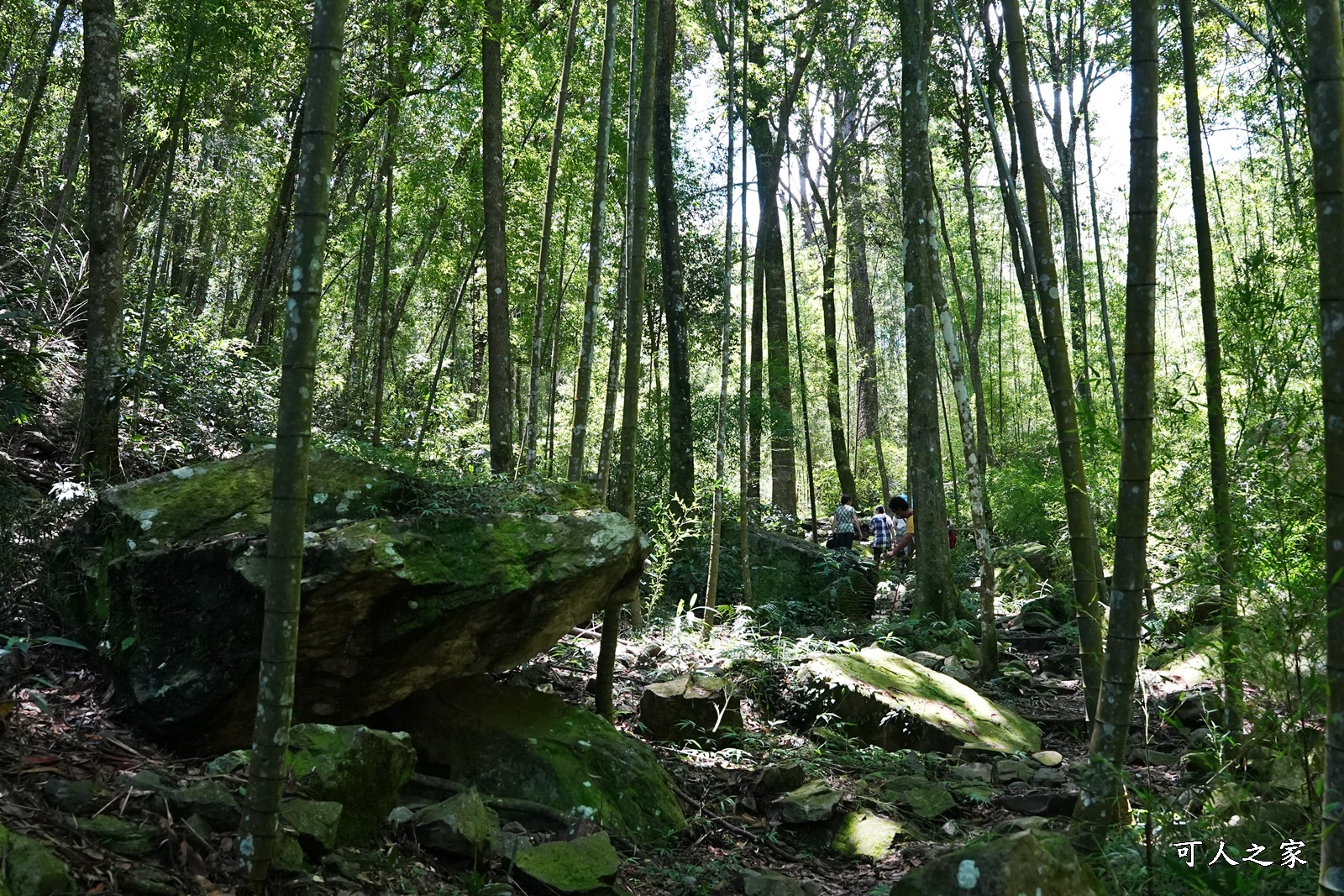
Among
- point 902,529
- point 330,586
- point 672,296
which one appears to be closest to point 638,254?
point 330,586

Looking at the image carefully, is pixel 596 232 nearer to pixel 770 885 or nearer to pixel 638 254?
pixel 638 254

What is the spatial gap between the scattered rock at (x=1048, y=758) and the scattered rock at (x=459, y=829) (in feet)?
12.8

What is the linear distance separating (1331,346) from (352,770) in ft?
12.2

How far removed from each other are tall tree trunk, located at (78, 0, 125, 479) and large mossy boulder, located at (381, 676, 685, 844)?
11.3 ft

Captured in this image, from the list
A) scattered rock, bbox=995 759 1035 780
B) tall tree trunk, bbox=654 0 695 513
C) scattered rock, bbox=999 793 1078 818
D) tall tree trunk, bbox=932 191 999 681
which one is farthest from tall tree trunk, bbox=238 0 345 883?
tall tree trunk, bbox=654 0 695 513

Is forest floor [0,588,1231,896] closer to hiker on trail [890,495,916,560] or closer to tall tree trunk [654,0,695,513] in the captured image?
tall tree trunk [654,0,695,513]

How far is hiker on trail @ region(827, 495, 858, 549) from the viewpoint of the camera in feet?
45.3

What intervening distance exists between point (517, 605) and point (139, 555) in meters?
1.82

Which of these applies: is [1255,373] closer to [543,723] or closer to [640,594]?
[543,723]

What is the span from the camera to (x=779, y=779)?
5398 millimetres

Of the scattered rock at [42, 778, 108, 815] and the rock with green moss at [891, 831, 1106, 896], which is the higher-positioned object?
the scattered rock at [42, 778, 108, 815]

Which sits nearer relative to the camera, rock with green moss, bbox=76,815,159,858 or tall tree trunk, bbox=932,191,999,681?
rock with green moss, bbox=76,815,159,858

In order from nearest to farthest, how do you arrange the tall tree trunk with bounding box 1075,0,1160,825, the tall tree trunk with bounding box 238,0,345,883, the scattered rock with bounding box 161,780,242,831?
1. the tall tree trunk with bounding box 238,0,345,883
2. the scattered rock with bounding box 161,780,242,831
3. the tall tree trunk with bounding box 1075,0,1160,825

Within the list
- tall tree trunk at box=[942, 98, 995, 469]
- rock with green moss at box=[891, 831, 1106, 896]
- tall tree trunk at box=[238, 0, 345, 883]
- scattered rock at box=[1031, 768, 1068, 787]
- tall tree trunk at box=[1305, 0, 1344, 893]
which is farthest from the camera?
tall tree trunk at box=[942, 98, 995, 469]
